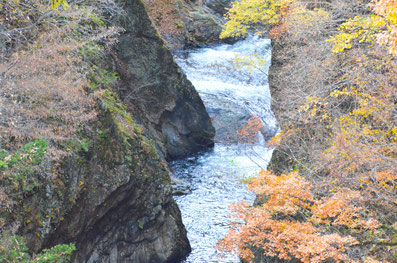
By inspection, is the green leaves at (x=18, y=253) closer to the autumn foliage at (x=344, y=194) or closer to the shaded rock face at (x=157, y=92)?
the autumn foliage at (x=344, y=194)

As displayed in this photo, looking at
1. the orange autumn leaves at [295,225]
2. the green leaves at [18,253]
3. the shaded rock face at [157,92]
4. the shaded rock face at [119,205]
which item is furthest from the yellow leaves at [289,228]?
the shaded rock face at [157,92]

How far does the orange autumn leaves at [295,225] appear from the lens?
20.9 ft

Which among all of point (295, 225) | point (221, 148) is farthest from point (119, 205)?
point (221, 148)

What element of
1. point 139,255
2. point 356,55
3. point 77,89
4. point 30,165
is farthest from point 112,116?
point 356,55

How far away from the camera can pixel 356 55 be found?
9898 millimetres

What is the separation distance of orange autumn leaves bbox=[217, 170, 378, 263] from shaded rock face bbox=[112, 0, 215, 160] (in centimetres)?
714

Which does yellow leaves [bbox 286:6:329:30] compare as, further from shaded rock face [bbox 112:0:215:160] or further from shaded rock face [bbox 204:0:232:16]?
shaded rock face [bbox 204:0:232:16]

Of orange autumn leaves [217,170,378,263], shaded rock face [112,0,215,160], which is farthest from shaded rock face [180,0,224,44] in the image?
orange autumn leaves [217,170,378,263]

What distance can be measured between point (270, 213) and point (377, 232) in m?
2.28

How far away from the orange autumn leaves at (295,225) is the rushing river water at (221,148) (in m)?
1.88

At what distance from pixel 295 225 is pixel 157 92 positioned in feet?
32.7

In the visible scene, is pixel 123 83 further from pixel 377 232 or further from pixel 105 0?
pixel 377 232

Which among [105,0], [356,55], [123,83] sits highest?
[105,0]

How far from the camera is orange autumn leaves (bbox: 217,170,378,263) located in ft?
20.9
